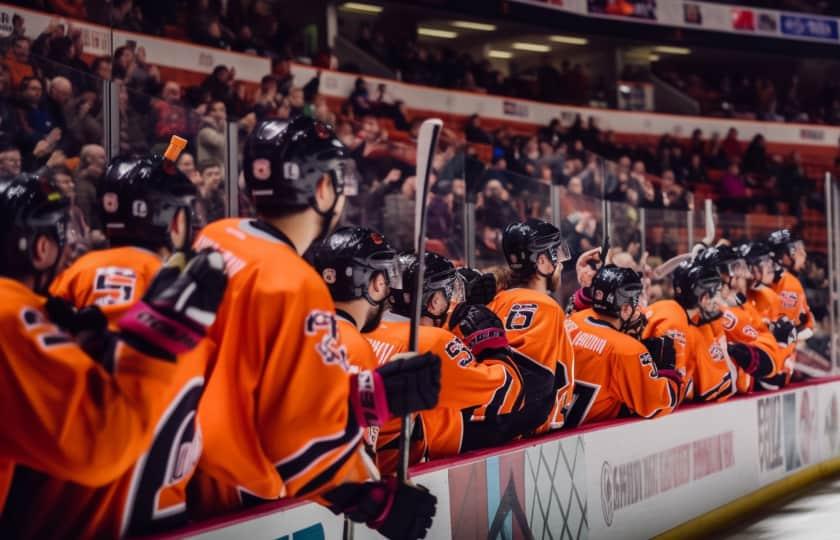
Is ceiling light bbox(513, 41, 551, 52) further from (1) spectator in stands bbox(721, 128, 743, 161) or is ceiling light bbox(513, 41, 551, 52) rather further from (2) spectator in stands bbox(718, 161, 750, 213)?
(2) spectator in stands bbox(718, 161, 750, 213)

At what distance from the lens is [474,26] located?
18141mm

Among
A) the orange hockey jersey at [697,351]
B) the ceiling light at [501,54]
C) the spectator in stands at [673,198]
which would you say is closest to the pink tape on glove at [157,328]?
the orange hockey jersey at [697,351]

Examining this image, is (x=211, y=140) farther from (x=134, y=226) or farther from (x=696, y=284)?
(x=696, y=284)

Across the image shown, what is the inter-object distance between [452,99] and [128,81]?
7.87 metres

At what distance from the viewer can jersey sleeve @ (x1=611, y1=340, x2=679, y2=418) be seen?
A: 16.9 ft

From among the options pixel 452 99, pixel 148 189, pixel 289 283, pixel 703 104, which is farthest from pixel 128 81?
pixel 703 104

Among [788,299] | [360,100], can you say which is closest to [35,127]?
[788,299]

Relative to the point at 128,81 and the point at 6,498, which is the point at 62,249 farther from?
the point at 128,81

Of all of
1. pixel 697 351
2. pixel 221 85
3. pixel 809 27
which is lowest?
pixel 697 351

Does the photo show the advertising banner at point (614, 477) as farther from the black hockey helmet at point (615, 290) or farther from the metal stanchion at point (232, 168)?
the metal stanchion at point (232, 168)

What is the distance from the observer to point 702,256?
684cm

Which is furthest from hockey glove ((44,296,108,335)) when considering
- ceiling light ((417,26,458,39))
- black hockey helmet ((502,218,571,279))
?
ceiling light ((417,26,458,39))

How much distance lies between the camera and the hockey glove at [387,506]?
264 cm

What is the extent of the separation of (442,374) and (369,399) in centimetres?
123
